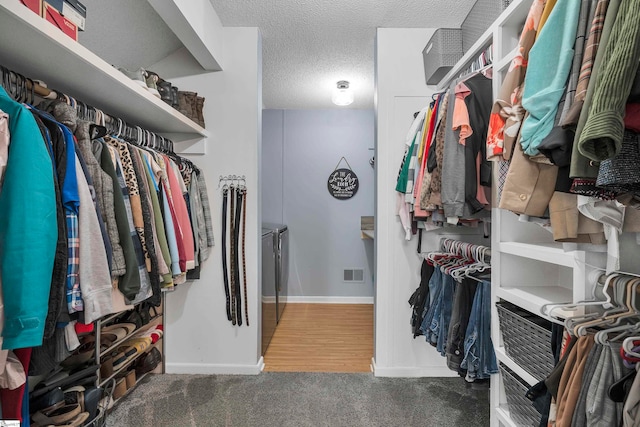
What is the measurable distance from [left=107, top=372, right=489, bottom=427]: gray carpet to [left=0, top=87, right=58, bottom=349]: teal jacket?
43.5 inches

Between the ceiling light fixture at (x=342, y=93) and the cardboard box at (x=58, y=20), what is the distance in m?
2.27

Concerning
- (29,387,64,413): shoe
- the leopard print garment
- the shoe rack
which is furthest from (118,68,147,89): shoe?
(29,387,64,413): shoe

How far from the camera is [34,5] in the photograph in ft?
3.32

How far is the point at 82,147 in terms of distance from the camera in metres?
1.23

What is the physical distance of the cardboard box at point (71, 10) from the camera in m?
1.11

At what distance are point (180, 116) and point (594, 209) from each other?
1902mm

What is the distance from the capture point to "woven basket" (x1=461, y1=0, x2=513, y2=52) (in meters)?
1.59

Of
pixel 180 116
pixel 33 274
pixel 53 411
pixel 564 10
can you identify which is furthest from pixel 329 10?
pixel 53 411

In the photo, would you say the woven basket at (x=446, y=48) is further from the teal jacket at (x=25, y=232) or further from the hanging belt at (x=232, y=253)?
the teal jacket at (x=25, y=232)

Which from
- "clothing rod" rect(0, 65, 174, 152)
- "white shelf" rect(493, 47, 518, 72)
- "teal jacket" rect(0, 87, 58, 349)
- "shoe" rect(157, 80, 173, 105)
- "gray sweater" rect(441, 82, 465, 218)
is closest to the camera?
"teal jacket" rect(0, 87, 58, 349)

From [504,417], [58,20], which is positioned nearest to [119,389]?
[58,20]

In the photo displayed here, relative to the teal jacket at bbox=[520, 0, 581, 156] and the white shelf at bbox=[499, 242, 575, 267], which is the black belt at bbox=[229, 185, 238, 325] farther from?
the teal jacket at bbox=[520, 0, 581, 156]

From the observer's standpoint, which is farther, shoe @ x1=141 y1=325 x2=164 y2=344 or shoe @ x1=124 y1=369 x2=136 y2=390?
shoe @ x1=141 y1=325 x2=164 y2=344

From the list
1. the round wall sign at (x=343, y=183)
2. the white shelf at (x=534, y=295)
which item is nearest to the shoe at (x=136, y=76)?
the white shelf at (x=534, y=295)
